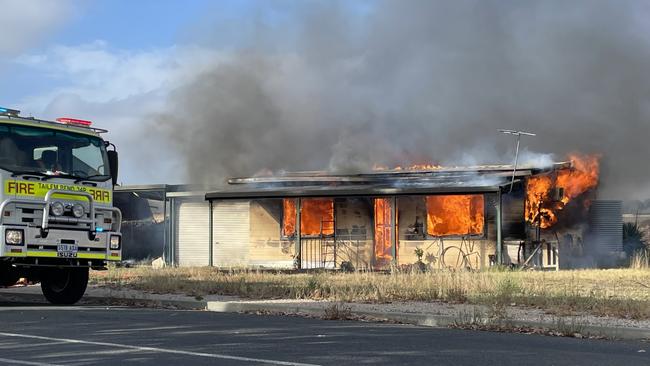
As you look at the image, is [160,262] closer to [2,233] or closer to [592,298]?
[2,233]

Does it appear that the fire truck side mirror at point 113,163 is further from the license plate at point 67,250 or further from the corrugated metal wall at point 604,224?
the corrugated metal wall at point 604,224

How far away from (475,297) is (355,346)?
17.3 ft

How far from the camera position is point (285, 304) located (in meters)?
12.7

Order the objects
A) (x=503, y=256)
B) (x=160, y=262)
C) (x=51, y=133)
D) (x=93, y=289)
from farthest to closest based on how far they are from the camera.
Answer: (x=160, y=262), (x=503, y=256), (x=93, y=289), (x=51, y=133)

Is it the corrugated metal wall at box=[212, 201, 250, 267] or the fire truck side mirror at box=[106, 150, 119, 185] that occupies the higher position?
the fire truck side mirror at box=[106, 150, 119, 185]

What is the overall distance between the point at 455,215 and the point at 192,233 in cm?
910

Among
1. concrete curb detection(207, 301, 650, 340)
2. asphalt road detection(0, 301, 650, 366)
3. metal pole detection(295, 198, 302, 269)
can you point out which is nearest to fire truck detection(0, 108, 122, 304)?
asphalt road detection(0, 301, 650, 366)

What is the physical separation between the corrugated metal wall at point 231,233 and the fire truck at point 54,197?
12103mm

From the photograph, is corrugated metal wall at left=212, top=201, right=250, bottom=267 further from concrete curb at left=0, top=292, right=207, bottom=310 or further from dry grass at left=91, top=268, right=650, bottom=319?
concrete curb at left=0, top=292, right=207, bottom=310

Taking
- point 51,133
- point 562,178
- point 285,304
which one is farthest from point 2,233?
point 562,178

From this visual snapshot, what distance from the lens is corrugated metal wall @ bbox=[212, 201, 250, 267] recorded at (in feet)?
82.4

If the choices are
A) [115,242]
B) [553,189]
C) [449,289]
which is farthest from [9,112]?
[553,189]

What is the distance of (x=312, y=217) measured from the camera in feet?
80.0

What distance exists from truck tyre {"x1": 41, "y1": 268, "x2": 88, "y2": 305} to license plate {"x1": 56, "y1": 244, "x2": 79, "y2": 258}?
145 cm
